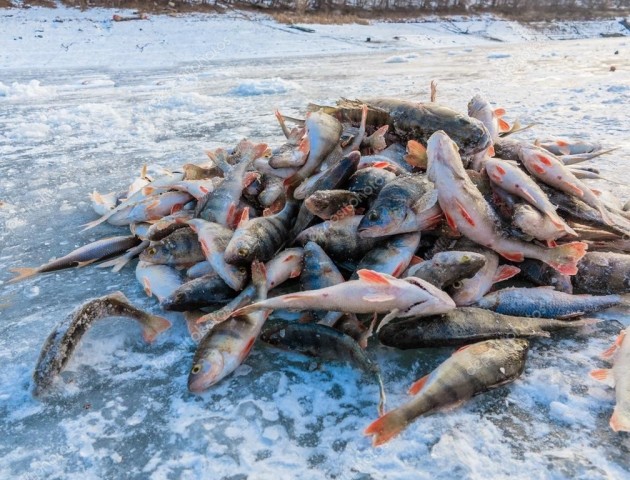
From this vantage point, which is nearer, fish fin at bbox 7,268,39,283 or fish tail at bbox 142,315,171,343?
fish tail at bbox 142,315,171,343

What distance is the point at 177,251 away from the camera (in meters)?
3.95

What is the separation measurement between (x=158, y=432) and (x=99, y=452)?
28cm

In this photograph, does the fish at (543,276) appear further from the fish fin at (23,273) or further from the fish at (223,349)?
the fish fin at (23,273)

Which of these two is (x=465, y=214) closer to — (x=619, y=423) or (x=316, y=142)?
(x=619, y=423)

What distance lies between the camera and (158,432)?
2576 millimetres

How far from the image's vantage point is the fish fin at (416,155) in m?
3.86

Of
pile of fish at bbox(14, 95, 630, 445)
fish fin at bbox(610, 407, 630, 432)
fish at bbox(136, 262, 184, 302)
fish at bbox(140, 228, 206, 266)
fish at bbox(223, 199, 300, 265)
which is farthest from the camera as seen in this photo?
fish at bbox(140, 228, 206, 266)

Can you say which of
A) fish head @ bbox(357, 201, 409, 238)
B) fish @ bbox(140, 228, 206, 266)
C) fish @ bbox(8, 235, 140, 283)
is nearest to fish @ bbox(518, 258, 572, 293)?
fish head @ bbox(357, 201, 409, 238)

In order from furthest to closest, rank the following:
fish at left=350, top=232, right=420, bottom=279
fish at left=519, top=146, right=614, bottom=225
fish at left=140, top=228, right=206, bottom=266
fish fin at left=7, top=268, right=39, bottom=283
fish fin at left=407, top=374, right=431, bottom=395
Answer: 1. fish fin at left=7, top=268, right=39, bottom=283
2. fish at left=140, top=228, right=206, bottom=266
3. fish at left=519, top=146, right=614, bottom=225
4. fish at left=350, top=232, right=420, bottom=279
5. fish fin at left=407, top=374, right=431, bottom=395

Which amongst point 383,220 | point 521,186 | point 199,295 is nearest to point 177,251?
point 199,295

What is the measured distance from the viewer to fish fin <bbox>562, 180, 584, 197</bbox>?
3779mm

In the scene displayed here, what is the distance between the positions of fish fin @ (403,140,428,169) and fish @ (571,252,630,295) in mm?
1327

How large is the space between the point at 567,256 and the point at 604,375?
89cm

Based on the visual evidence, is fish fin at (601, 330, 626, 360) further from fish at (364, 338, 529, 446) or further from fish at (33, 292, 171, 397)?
fish at (33, 292, 171, 397)
